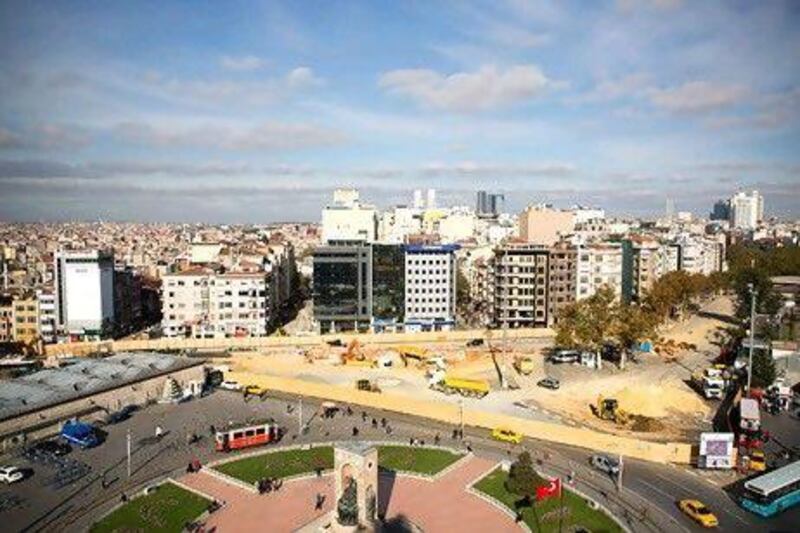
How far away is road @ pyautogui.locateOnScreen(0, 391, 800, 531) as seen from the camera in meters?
Result: 28.6

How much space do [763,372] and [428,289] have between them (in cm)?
4014

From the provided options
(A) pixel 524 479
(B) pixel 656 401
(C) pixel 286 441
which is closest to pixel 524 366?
(B) pixel 656 401

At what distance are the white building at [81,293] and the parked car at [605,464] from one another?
184 ft

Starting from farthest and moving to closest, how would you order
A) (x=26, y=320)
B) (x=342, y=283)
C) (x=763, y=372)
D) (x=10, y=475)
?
(x=342, y=283), (x=26, y=320), (x=763, y=372), (x=10, y=475)

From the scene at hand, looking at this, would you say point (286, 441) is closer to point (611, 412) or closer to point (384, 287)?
point (611, 412)

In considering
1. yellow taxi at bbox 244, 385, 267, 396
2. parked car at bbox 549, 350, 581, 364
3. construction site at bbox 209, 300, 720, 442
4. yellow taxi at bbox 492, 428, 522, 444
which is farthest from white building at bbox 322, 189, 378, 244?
yellow taxi at bbox 492, 428, 522, 444

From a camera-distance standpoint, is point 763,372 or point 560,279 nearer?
point 763,372

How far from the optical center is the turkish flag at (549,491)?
99.2 ft

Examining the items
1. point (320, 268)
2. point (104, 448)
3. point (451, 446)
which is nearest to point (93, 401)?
point (104, 448)

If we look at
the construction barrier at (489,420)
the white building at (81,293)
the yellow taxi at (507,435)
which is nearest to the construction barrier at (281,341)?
the white building at (81,293)

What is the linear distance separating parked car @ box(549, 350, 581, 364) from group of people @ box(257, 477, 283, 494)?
1403 inches

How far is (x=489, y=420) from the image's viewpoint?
135 feet

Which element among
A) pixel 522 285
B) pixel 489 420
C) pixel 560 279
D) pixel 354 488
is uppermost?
pixel 560 279

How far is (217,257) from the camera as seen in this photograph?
310ft
